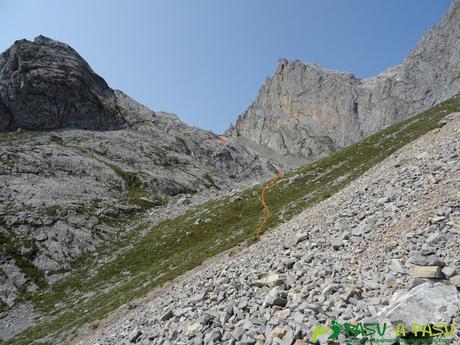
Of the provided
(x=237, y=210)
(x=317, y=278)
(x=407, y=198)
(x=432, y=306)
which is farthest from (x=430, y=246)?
(x=237, y=210)

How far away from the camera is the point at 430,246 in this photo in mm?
9922

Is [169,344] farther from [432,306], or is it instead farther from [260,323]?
[432,306]

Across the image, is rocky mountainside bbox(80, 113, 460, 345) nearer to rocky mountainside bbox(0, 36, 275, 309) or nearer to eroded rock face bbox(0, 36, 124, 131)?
rocky mountainside bbox(0, 36, 275, 309)

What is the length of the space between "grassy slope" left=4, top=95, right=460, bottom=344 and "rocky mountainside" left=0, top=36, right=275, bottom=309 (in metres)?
7.21

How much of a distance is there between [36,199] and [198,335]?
62905mm

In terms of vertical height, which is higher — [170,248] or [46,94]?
[46,94]

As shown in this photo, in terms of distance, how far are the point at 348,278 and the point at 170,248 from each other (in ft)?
121

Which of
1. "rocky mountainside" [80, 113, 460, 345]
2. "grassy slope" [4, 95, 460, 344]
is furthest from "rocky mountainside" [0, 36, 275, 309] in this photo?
"rocky mountainside" [80, 113, 460, 345]

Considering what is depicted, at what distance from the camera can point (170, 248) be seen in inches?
1740

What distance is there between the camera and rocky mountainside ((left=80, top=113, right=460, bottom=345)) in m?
8.22

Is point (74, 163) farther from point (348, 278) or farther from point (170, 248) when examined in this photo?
point (348, 278)

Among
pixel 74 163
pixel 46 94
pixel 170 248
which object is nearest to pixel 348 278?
pixel 170 248

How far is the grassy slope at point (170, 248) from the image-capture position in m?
29.7

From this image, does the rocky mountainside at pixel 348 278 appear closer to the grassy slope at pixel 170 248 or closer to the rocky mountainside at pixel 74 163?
the grassy slope at pixel 170 248
